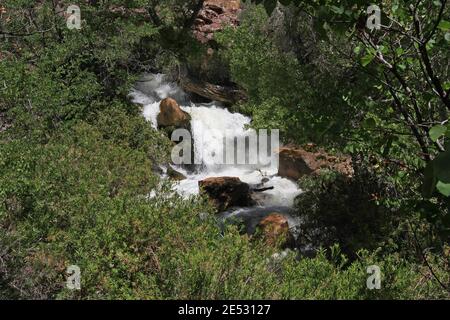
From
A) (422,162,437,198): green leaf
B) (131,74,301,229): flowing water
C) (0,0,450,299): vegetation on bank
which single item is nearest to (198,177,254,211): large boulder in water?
(131,74,301,229): flowing water

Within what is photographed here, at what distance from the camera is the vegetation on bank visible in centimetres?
405

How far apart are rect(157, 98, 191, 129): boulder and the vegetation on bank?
1.67m

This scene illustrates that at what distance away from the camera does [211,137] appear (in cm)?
1995

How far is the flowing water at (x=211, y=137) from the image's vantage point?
15.4 metres

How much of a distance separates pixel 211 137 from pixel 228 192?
5839 millimetres

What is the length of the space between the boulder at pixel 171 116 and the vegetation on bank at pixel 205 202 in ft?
Result: 5.49

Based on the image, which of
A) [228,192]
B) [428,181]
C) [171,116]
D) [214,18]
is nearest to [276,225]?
[228,192]

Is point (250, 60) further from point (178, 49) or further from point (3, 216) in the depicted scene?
point (3, 216)

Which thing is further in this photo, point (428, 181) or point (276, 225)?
point (276, 225)

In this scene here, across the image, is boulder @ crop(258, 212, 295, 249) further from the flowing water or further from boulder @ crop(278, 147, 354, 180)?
boulder @ crop(278, 147, 354, 180)

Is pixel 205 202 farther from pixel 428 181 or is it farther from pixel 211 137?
pixel 211 137

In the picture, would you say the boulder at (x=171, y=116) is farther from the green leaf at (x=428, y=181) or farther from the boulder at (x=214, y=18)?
the green leaf at (x=428, y=181)

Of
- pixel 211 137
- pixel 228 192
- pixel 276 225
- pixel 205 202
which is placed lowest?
pixel 211 137

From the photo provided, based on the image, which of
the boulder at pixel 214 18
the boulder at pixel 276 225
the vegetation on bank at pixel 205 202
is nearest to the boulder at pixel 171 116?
the vegetation on bank at pixel 205 202
